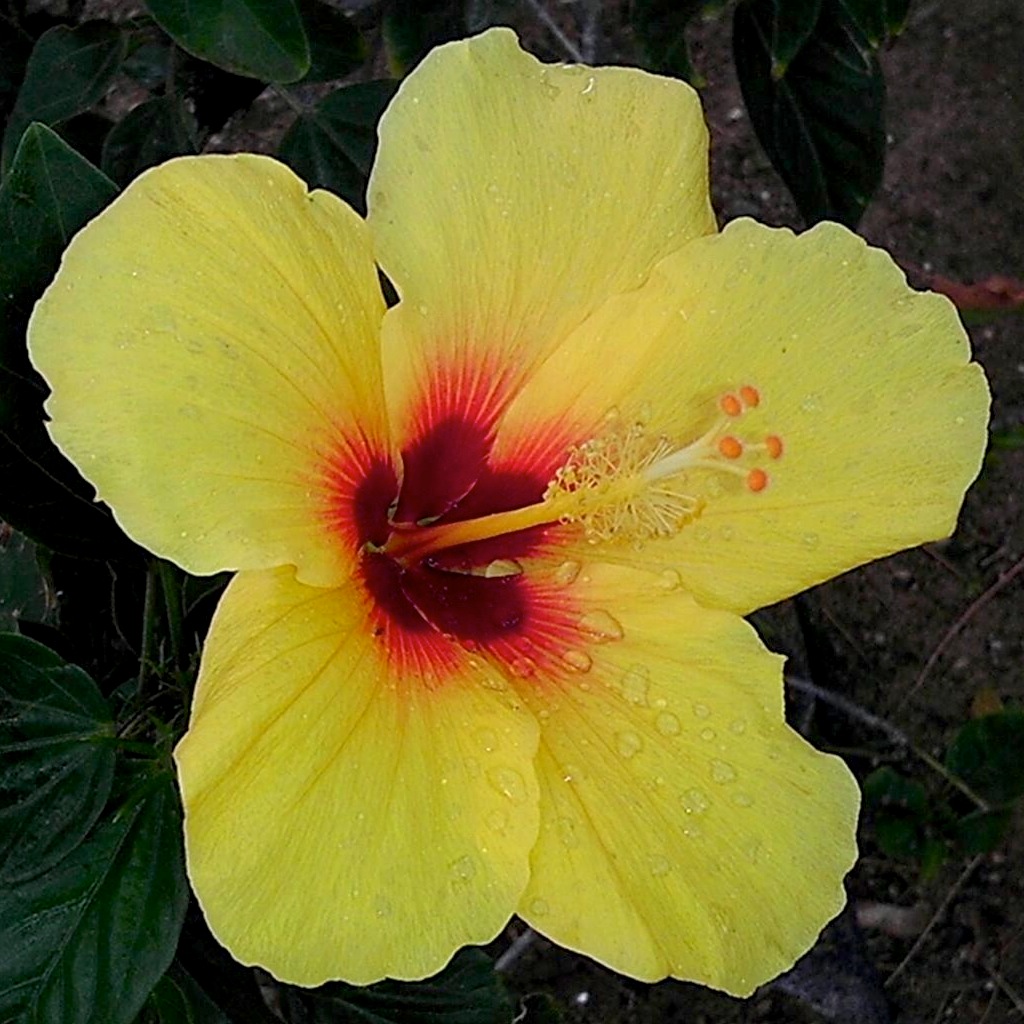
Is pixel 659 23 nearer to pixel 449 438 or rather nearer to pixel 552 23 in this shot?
pixel 449 438

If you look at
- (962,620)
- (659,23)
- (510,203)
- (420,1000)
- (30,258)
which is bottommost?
(962,620)

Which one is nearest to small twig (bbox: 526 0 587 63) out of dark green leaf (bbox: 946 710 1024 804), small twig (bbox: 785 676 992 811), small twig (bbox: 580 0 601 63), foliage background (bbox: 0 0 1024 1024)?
foliage background (bbox: 0 0 1024 1024)

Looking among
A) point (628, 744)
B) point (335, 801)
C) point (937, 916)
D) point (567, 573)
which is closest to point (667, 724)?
point (628, 744)

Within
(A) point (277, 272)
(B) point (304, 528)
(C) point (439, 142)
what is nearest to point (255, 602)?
(B) point (304, 528)

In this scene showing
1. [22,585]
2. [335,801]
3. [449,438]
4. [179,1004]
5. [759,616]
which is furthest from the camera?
[759,616]

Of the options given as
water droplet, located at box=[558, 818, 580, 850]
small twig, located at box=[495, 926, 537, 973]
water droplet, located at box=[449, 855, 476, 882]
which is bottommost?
small twig, located at box=[495, 926, 537, 973]

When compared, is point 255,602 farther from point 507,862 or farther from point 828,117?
point 828,117

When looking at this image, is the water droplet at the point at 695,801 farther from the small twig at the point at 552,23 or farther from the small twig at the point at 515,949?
the small twig at the point at 552,23

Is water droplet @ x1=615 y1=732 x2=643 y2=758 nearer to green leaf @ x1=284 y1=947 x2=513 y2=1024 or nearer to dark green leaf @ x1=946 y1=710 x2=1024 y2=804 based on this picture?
green leaf @ x1=284 y1=947 x2=513 y2=1024
